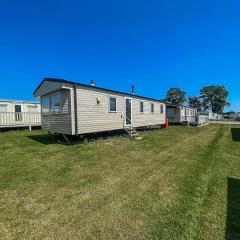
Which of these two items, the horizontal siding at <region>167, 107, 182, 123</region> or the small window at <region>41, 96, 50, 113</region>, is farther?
the horizontal siding at <region>167, 107, 182, 123</region>

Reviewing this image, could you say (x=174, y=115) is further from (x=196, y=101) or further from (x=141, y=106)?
(x=196, y=101)

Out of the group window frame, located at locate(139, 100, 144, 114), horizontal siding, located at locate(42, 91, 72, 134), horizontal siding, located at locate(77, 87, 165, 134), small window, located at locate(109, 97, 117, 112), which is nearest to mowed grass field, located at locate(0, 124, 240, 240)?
horizontal siding, located at locate(42, 91, 72, 134)

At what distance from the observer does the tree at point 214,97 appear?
69.8 m

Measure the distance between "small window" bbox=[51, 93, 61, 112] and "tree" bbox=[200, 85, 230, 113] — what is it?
7467 centimetres

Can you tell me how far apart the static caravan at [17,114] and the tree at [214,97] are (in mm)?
72026

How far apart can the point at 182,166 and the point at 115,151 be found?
9.74 ft

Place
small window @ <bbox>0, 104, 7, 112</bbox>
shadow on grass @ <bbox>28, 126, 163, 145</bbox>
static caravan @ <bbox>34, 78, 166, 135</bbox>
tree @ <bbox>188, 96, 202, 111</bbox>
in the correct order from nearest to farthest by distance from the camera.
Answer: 1. static caravan @ <bbox>34, 78, 166, 135</bbox>
2. shadow on grass @ <bbox>28, 126, 163, 145</bbox>
3. small window @ <bbox>0, 104, 7, 112</bbox>
4. tree @ <bbox>188, 96, 202, 111</bbox>

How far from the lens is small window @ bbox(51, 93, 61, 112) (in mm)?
9238

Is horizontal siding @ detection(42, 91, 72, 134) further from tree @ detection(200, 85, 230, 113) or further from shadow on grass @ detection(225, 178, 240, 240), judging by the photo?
tree @ detection(200, 85, 230, 113)

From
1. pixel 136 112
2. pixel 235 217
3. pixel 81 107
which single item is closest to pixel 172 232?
pixel 235 217

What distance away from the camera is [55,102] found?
378 inches

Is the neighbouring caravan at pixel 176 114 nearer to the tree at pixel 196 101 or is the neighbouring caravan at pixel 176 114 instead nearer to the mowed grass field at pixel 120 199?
the mowed grass field at pixel 120 199

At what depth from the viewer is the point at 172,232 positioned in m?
2.39

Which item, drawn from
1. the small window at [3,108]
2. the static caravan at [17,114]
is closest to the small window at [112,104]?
the static caravan at [17,114]
